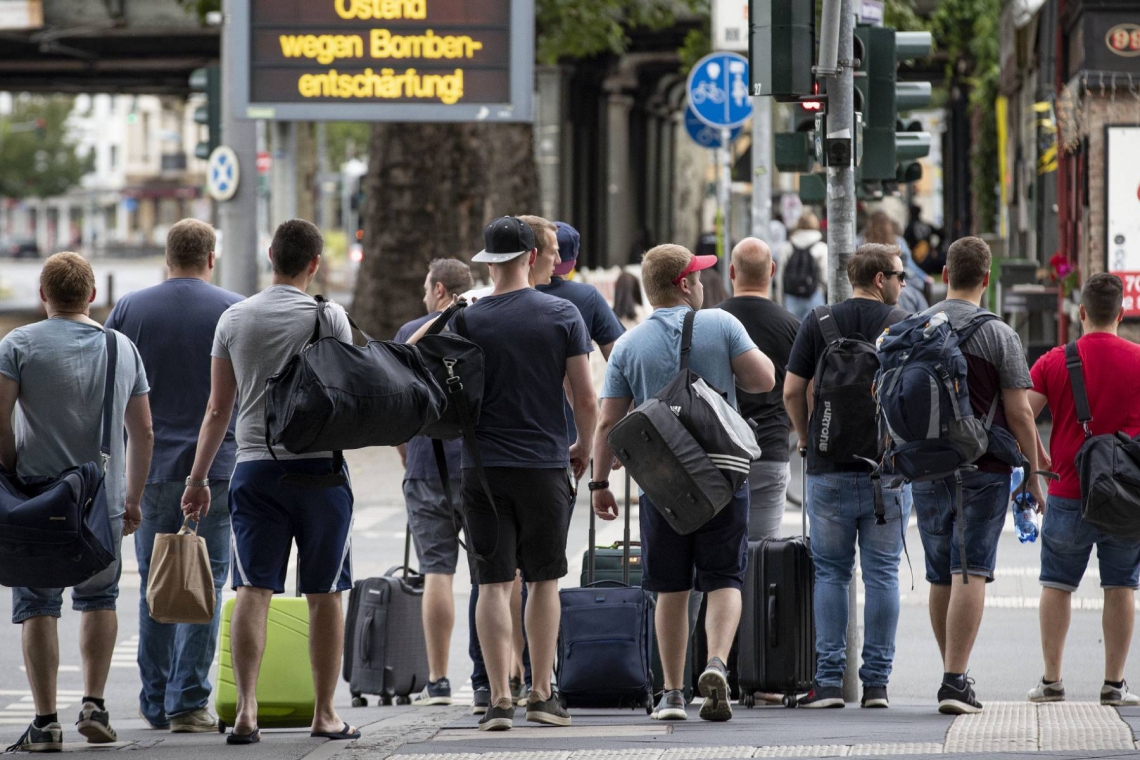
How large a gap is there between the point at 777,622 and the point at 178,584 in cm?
228

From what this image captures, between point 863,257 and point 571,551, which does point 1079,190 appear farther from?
point 863,257

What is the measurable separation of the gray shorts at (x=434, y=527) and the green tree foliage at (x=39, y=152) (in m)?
88.8

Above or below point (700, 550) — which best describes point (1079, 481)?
above

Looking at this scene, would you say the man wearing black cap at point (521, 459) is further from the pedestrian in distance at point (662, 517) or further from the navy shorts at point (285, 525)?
the navy shorts at point (285, 525)

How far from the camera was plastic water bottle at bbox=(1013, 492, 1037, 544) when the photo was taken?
22.1ft

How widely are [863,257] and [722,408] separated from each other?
99 cm

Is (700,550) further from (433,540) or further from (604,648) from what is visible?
(433,540)

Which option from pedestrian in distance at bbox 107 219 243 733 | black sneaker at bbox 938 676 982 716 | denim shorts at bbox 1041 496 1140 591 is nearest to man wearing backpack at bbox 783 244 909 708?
black sneaker at bbox 938 676 982 716

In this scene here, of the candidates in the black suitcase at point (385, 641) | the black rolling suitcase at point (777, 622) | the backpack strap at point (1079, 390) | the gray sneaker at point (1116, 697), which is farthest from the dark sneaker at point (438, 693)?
the backpack strap at point (1079, 390)

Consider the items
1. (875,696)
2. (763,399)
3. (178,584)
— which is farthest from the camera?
→ (763,399)

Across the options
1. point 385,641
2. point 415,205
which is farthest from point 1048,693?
point 415,205

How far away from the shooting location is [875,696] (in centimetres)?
683

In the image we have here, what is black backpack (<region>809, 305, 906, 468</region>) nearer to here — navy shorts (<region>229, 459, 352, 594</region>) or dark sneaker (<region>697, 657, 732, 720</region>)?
dark sneaker (<region>697, 657, 732, 720</region>)

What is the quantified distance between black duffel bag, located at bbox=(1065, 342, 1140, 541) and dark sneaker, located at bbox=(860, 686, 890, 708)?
99 centimetres
